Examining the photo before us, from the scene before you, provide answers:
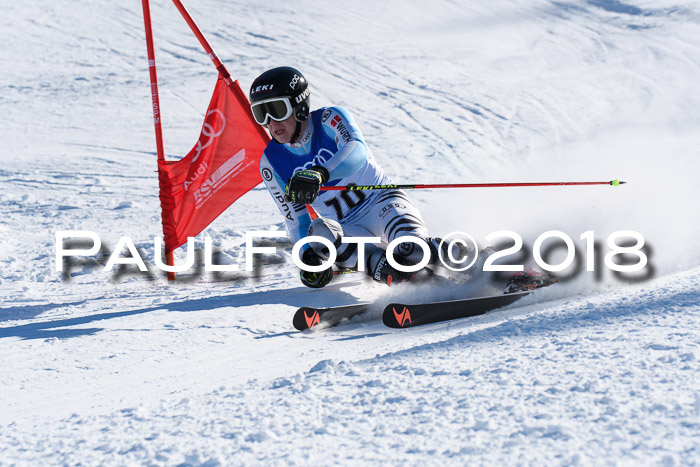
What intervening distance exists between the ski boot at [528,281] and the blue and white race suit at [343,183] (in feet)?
1.97

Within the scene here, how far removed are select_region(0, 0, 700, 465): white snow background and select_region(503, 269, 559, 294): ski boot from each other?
0.36 m

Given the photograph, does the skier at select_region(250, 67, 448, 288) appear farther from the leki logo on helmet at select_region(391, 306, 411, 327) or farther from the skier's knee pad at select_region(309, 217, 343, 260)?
the leki logo on helmet at select_region(391, 306, 411, 327)

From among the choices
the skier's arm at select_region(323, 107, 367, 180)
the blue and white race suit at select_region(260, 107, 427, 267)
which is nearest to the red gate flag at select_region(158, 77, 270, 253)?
the blue and white race suit at select_region(260, 107, 427, 267)

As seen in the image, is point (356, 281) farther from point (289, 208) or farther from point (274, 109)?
point (274, 109)

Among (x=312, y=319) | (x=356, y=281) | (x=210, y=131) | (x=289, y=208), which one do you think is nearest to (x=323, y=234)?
(x=289, y=208)

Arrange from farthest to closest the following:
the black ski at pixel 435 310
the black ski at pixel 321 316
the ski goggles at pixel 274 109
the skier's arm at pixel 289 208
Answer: the skier's arm at pixel 289 208
the ski goggles at pixel 274 109
the black ski at pixel 321 316
the black ski at pixel 435 310

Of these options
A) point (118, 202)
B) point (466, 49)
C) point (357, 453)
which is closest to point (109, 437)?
point (357, 453)

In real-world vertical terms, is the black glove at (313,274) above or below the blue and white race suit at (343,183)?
below

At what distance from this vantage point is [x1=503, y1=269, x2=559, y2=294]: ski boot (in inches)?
163

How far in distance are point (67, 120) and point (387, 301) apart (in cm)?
910

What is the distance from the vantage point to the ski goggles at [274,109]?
399cm

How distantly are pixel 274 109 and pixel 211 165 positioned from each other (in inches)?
60.2
